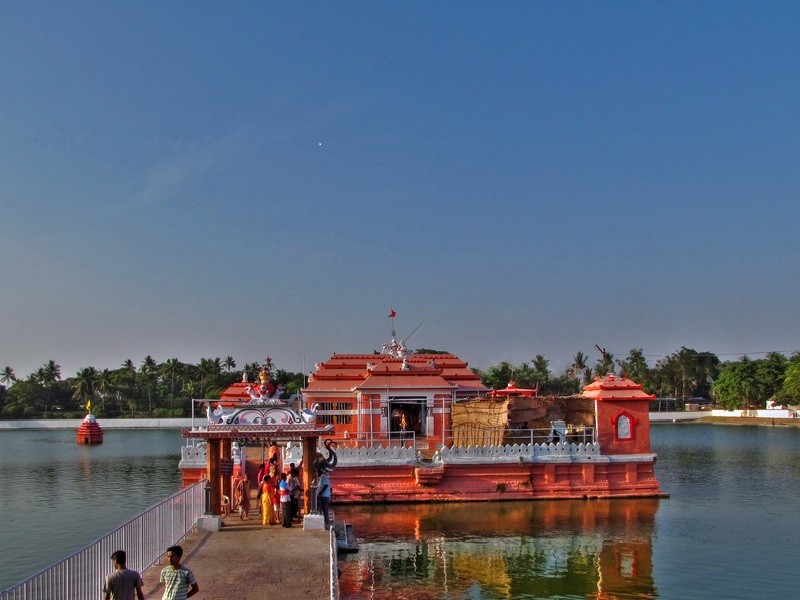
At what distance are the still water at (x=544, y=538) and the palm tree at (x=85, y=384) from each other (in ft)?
236

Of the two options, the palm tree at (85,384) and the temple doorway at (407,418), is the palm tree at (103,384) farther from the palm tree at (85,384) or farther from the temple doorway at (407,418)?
the temple doorway at (407,418)

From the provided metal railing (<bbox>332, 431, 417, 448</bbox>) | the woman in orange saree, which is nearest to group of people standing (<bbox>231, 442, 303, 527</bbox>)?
the woman in orange saree

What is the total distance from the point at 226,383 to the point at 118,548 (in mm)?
102458

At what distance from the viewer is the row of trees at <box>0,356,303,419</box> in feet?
353

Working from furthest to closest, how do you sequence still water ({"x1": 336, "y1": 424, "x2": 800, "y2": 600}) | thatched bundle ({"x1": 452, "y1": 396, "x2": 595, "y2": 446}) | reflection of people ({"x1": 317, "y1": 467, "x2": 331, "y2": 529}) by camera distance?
thatched bundle ({"x1": 452, "y1": 396, "x2": 595, "y2": 446}) → reflection of people ({"x1": 317, "y1": 467, "x2": 331, "y2": 529}) → still water ({"x1": 336, "y1": 424, "x2": 800, "y2": 600})

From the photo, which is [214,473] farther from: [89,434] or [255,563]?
[89,434]

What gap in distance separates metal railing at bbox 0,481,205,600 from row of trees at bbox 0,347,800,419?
8045 centimetres

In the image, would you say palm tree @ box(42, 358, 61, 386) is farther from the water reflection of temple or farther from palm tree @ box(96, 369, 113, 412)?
the water reflection of temple

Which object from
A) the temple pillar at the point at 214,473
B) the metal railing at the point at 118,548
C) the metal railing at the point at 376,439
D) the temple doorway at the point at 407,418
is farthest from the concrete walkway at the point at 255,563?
the temple doorway at the point at 407,418

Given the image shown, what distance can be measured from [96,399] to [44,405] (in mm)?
7335

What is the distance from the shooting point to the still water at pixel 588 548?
1808 centimetres

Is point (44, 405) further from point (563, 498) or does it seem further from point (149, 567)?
point (149, 567)

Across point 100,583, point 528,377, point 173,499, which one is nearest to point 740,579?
point 173,499

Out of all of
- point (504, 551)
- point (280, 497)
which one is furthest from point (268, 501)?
point (504, 551)
